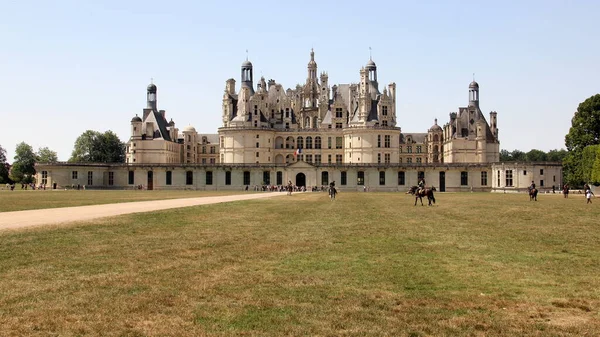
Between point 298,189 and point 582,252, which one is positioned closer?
point 582,252

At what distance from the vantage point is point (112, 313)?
9867 mm

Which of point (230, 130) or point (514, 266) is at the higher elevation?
point (230, 130)

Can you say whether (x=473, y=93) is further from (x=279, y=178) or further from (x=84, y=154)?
(x=84, y=154)

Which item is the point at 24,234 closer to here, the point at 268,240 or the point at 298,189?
the point at 268,240

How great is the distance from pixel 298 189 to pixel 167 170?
22.3 meters

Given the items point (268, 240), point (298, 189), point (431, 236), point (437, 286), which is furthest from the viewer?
point (298, 189)

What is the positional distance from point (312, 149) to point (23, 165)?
73.6 meters

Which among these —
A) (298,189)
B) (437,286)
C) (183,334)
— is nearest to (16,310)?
(183,334)

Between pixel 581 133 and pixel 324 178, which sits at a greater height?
pixel 581 133

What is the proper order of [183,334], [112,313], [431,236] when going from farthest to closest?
[431,236]
[112,313]
[183,334]

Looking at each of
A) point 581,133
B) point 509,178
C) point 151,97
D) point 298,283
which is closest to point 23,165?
point 151,97

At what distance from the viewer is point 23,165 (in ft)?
484

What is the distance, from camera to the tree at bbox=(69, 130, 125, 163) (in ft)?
463

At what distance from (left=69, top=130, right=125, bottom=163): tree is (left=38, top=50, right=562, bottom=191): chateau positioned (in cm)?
2337
